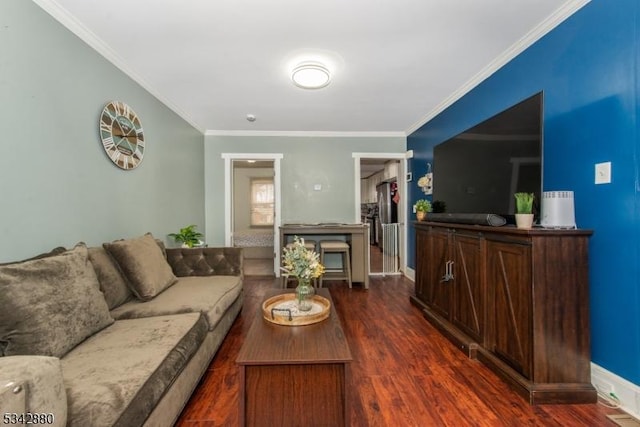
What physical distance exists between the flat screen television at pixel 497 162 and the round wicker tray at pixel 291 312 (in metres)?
1.62

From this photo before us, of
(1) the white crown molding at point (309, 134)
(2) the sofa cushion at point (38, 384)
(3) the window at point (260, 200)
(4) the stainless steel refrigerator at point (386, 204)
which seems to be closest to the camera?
(2) the sofa cushion at point (38, 384)

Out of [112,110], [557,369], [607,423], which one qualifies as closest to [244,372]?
[557,369]

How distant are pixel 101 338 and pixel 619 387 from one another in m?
2.93

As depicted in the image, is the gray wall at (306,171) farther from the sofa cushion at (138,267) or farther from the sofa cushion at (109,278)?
the sofa cushion at (109,278)

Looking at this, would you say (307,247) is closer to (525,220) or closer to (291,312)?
(291,312)

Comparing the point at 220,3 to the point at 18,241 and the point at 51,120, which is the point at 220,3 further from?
the point at 18,241

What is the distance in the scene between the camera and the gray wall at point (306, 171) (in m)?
4.75

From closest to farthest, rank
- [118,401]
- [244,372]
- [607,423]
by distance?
[118,401]
[244,372]
[607,423]

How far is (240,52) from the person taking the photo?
2406mm

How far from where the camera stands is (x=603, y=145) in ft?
5.62

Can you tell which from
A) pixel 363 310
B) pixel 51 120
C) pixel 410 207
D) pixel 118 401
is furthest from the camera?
pixel 410 207

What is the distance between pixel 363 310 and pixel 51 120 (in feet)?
10.6

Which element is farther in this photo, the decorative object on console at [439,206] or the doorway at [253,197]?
the doorway at [253,197]

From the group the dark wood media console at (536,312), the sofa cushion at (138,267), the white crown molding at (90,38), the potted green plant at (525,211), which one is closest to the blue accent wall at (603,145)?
the dark wood media console at (536,312)
